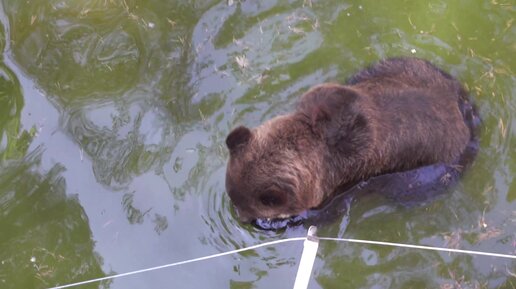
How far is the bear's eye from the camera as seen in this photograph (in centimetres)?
390

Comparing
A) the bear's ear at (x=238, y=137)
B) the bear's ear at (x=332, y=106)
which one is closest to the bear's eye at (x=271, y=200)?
the bear's ear at (x=238, y=137)

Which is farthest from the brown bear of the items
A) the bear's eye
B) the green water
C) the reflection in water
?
the reflection in water

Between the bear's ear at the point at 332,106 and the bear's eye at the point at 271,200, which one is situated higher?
the bear's ear at the point at 332,106

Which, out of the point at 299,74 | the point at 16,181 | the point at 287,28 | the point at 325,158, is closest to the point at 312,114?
the point at 325,158

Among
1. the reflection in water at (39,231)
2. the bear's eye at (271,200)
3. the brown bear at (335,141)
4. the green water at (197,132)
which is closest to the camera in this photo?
the bear's eye at (271,200)

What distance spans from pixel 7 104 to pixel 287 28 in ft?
9.61

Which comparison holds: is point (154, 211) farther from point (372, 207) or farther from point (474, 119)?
point (474, 119)

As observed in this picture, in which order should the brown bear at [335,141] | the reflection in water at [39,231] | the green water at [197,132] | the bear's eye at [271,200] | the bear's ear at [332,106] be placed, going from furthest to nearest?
the reflection in water at [39,231] → the green water at [197,132] → the bear's ear at [332,106] → the brown bear at [335,141] → the bear's eye at [271,200]

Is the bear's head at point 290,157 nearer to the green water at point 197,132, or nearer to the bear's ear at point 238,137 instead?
the bear's ear at point 238,137

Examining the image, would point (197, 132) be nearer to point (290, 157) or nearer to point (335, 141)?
point (290, 157)

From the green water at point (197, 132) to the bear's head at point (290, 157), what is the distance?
0.93 m

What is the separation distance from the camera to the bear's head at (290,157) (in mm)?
3977

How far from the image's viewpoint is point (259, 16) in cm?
555

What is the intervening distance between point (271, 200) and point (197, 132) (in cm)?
162
